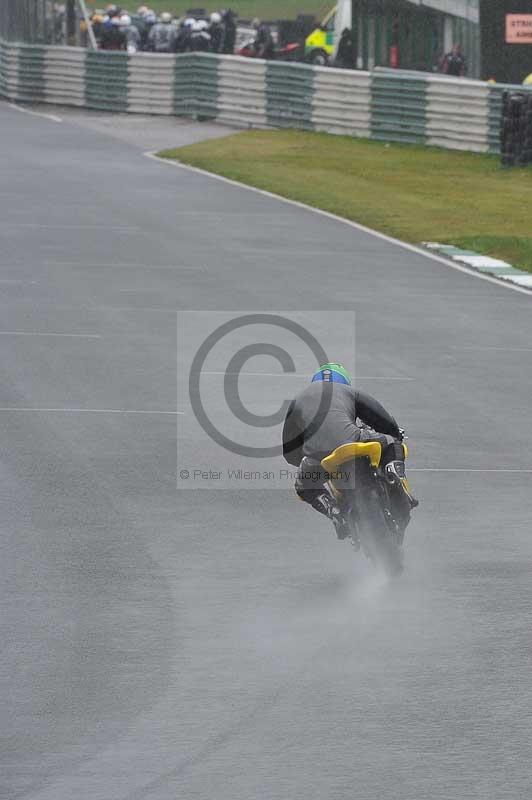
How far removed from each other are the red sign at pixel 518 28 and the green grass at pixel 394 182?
314 inches

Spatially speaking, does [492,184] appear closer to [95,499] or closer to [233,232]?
[233,232]

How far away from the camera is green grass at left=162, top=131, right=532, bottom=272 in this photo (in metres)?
27.8

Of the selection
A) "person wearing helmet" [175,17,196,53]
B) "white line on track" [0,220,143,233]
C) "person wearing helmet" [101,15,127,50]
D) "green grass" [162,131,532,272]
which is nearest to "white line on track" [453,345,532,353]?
"green grass" [162,131,532,272]

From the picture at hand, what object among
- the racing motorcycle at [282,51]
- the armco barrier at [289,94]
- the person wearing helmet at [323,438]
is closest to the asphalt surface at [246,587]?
the person wearing helmet at [323,438]

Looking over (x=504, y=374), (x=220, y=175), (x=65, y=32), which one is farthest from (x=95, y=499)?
(x=65, y=32)

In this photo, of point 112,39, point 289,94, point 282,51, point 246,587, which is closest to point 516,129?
point 289,94

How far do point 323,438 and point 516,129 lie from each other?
2688 cm

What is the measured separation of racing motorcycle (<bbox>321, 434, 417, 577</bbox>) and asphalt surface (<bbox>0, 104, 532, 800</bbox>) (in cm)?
22

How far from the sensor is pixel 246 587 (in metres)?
9.39

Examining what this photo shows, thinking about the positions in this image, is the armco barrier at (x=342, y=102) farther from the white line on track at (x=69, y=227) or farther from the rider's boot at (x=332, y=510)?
the rider's boot at (x=332, y=510)

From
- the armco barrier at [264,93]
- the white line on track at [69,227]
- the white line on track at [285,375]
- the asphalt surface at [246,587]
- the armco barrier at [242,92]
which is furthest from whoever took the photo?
the armco barrier at [242,92]

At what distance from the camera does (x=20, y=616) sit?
8.70 meters

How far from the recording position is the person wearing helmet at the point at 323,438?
9453 millimetres

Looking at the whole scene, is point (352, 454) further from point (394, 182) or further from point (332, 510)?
point (394, 182)
